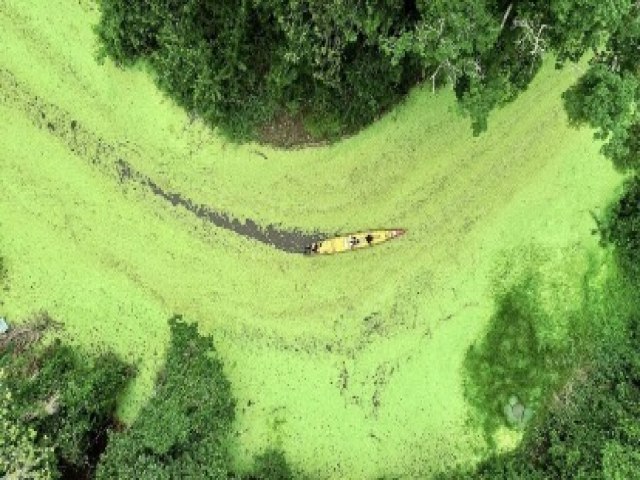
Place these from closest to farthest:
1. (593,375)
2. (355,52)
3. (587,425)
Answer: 1. (355,52)
2. (587,425)
3. (593,375)

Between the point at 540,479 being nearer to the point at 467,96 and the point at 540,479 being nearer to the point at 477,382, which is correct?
the point at 477,382

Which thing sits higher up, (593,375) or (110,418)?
(593,375)

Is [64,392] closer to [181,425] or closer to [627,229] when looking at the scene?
[181,425]

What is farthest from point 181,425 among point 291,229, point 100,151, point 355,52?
point 355,52

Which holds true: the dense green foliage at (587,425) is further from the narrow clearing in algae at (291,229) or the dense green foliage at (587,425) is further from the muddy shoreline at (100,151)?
the muddy shoreline at (100,151)

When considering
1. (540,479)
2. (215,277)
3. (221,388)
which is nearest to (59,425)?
(221,388)

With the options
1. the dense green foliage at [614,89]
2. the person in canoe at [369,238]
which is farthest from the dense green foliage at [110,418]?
the dense green foliage at [614,89]
